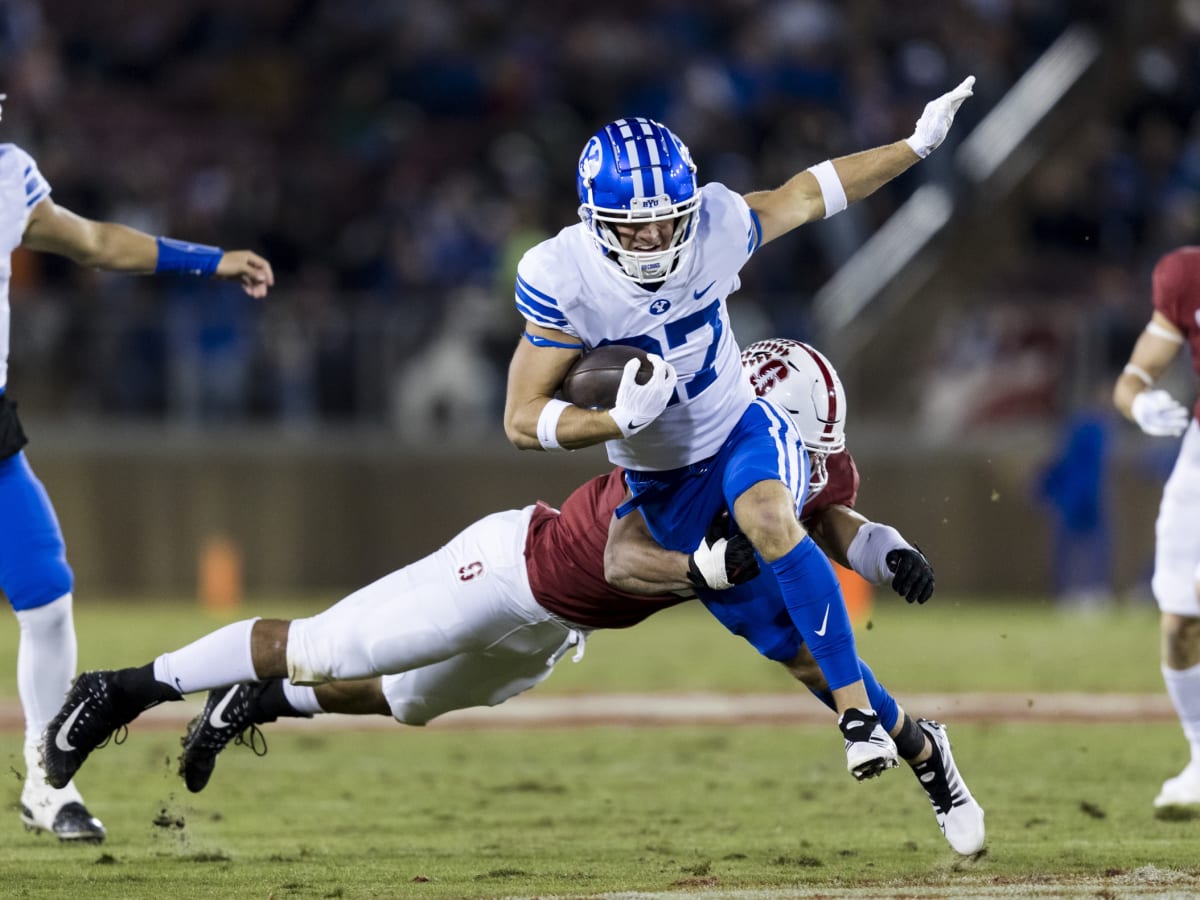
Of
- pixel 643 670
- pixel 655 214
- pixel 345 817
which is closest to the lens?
pixel 655 214

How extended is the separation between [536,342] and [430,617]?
32.2 inches

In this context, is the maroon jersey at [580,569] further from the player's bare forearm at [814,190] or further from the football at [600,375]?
the player's bare forearm at [814,190]

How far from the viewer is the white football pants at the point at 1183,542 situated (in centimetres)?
634

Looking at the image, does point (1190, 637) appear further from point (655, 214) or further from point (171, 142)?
point (171, 142)

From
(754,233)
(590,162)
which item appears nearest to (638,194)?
(590,162)

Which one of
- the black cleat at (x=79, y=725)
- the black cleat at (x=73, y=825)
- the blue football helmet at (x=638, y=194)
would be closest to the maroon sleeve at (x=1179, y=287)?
the blue football helmet at (x=638, y=194)

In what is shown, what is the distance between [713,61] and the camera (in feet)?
51.9

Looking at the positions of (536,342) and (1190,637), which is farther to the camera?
(1190,637)

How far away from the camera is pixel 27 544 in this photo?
5.80m

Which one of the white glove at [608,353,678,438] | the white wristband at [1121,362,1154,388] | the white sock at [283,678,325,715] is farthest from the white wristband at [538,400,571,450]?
the white wristband at [1121,362,1154,388]

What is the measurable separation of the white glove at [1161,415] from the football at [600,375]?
6.63 ft

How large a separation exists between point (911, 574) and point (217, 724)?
2176 mm

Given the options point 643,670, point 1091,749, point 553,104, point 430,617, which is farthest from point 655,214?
point 553,104

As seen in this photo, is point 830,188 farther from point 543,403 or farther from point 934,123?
point 543,403
